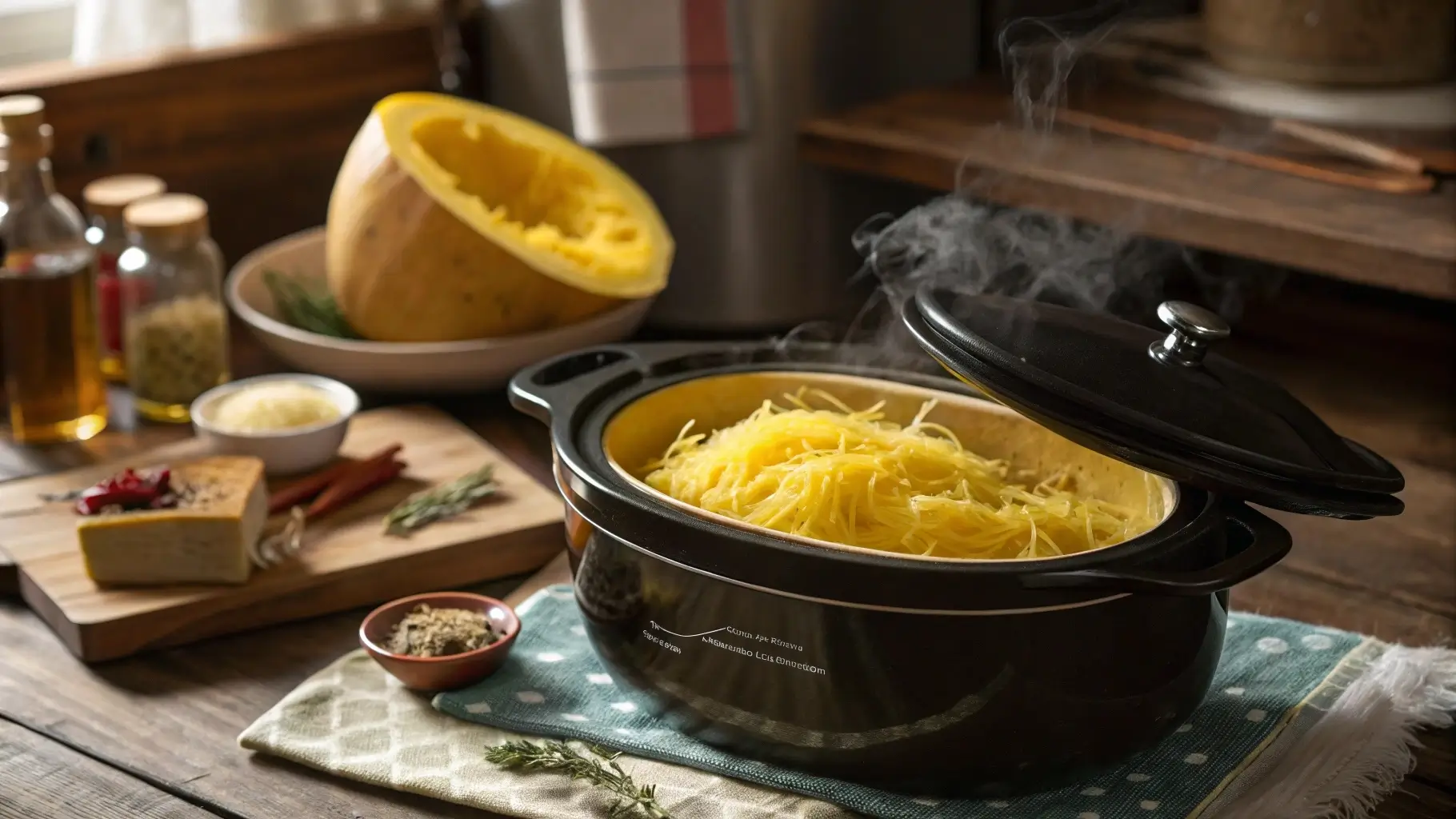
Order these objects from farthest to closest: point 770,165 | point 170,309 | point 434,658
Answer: point 770,165
point 170,309
point 434,658

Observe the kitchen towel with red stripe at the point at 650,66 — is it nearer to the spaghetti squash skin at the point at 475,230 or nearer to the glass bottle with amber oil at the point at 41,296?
the spaghetti squash skin at the point at 475,230

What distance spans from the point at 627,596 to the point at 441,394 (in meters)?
0.71

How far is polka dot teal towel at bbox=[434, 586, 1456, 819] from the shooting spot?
37.4 inches

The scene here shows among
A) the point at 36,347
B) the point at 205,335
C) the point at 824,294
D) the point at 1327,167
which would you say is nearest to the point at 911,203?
the point at 824,294

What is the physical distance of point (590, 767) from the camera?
0.98 metres

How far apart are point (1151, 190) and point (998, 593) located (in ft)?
2.68

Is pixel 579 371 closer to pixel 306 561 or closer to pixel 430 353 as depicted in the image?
A: pixel 306 561

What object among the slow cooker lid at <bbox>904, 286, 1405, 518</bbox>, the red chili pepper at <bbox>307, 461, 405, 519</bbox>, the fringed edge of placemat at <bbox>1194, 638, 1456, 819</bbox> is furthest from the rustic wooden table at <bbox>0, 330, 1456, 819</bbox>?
the slow cooker lid at <bbox>904, 286, 1405, 518</bbox>

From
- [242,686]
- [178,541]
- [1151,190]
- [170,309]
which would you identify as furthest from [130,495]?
[1151,190]

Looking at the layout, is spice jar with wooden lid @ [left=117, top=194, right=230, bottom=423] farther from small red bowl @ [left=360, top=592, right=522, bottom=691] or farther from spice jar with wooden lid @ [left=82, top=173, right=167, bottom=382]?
small red bowl @ [left=360, top=592, right=522, bottom=691]

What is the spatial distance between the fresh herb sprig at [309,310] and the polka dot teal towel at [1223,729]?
0.58 meters

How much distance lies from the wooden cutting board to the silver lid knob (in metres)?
0.56

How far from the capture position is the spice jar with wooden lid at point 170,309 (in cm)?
157

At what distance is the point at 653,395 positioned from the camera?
44.1 inches
